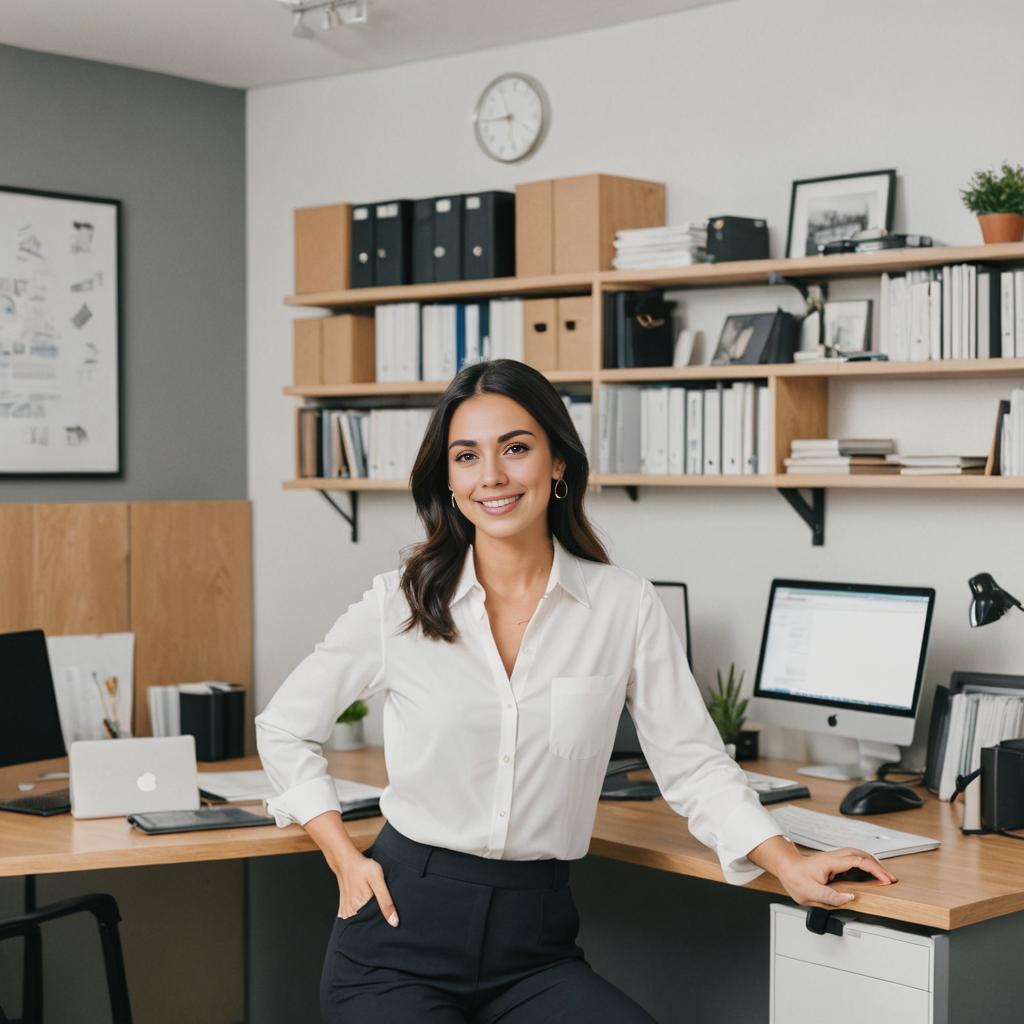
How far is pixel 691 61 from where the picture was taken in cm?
384

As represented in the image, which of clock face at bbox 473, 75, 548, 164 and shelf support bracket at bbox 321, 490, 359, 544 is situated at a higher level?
clock face at bbox 473, 75, 548, 164

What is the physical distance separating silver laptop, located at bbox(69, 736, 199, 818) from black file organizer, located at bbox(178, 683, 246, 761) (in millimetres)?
809

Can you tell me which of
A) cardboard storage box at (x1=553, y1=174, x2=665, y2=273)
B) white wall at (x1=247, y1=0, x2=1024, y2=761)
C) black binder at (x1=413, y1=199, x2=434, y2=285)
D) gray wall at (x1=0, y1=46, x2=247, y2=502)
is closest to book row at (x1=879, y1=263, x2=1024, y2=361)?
white wall at (x1=247, y1=0, x2=1024, y2=761)

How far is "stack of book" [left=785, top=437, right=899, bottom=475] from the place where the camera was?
11.1ft

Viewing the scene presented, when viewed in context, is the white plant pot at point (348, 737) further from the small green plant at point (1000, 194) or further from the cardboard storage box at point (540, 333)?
the small green plant at point (1000, 194)

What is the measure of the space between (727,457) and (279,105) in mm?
1975

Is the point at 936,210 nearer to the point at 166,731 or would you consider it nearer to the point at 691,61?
the point at 691,61

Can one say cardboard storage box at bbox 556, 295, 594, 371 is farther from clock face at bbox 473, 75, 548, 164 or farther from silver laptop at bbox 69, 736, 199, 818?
silver laptop at bbox 69, 736, 199, 818

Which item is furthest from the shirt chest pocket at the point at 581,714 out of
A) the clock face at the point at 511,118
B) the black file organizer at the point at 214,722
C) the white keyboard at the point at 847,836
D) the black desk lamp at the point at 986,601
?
the clock face at the point at 511,118

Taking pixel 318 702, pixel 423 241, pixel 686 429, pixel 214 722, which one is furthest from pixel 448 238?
pixel 318 702

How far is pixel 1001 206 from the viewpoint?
10.4ft

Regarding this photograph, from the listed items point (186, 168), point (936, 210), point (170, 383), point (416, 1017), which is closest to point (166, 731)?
point (170, 383)

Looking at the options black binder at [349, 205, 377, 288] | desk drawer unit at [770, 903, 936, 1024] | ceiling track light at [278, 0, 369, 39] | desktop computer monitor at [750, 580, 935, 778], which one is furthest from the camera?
black binder at [349, 205, 377, 288]

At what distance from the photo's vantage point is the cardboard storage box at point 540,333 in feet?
12.7
